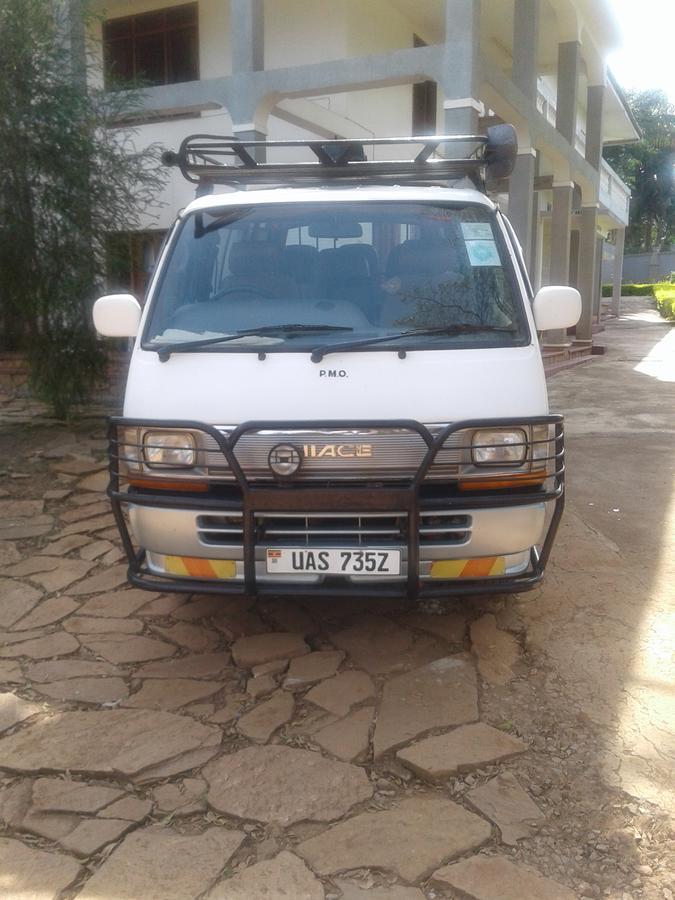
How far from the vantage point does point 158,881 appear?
7.48 ft

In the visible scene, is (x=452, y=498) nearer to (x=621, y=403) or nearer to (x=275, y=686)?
(x=275, y=686)

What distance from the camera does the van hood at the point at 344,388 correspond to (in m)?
3.18

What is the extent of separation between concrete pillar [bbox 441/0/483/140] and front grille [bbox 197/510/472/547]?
5.90 m

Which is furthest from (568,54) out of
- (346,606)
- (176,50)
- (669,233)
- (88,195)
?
(669,233)

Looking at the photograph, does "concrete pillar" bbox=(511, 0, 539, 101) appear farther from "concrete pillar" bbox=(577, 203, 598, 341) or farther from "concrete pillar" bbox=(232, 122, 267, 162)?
"concrete pillar" bbox=(577, 203, 598, 341)

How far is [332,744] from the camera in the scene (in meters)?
2.94

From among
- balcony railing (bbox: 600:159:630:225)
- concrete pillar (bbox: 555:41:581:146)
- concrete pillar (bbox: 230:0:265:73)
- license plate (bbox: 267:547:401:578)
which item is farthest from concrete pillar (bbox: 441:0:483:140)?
balcony railing (bbox: 600:159:630:225)

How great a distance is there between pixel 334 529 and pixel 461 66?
632cm

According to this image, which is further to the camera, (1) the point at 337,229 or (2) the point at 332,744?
(1) the point at 337,229

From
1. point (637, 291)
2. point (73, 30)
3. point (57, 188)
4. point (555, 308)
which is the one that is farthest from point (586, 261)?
point (637, 291)

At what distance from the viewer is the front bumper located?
304cm

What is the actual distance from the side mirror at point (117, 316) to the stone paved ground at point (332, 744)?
1.45 meters

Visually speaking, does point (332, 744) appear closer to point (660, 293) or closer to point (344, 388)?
point (344, 388)

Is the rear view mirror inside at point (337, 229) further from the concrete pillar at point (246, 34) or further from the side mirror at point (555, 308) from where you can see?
the concrete pillar at point (246, 34)
